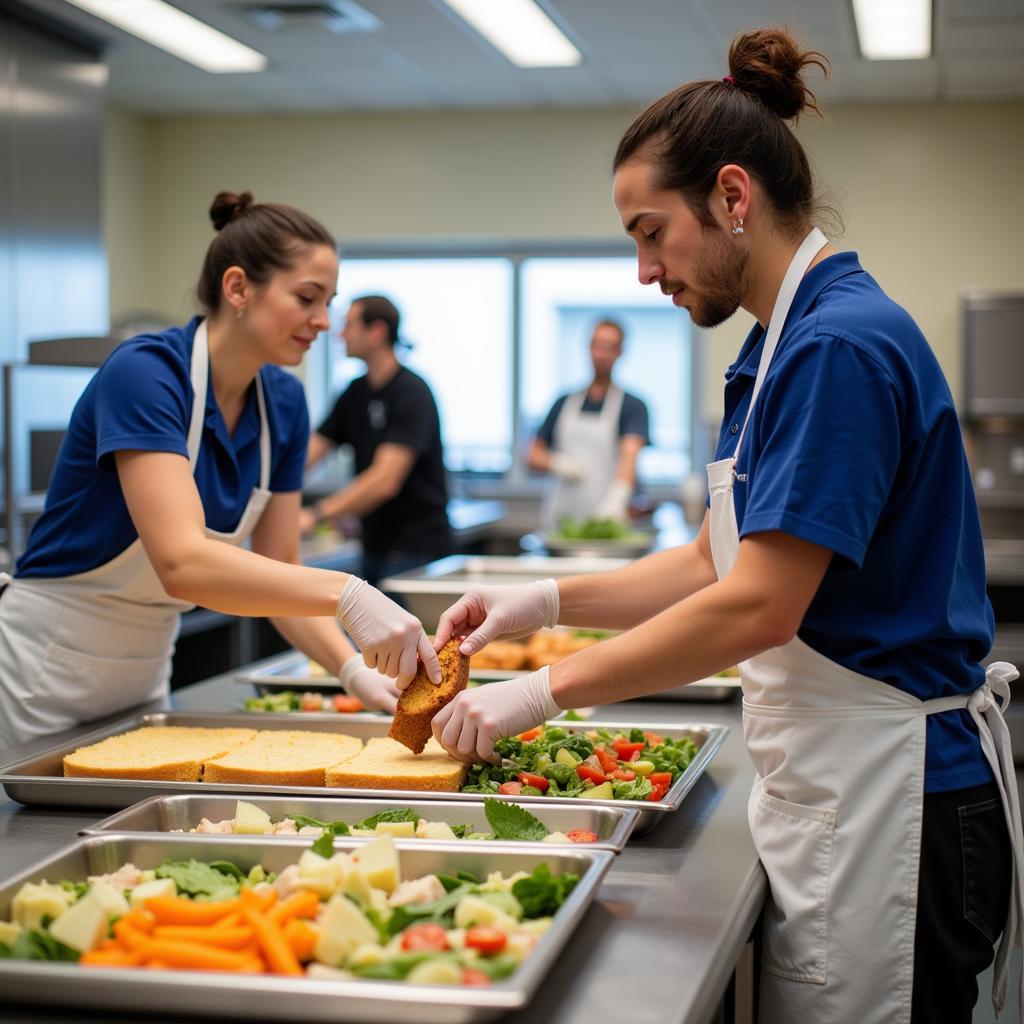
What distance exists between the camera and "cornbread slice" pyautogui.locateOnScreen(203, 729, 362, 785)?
169 centimetres

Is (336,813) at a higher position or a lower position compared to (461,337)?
lower

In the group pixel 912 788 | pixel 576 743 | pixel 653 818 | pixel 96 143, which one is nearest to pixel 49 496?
pixel 576 743

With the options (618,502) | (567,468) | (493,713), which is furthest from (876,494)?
(567,468)

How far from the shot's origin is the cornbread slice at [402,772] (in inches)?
65.0

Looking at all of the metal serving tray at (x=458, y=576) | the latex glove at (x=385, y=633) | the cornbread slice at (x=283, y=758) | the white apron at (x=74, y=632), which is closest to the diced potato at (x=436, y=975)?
the cornbread slice at (x=283, y=758)

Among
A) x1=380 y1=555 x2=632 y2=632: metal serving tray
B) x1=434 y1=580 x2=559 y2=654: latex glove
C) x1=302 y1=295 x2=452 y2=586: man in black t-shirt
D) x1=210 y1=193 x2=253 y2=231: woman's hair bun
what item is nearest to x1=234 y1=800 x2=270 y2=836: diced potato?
x1=434 y1=580 x2=559 y2=654: latex glove

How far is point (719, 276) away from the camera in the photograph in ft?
5.06

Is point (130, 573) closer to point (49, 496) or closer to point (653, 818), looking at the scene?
point (49, 496)

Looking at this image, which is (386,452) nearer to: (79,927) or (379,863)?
(379,863)

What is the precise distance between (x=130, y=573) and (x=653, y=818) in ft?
3.25

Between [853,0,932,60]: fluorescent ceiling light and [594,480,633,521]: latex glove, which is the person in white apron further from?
[853,0,932,60]: fluorescent ceiling light

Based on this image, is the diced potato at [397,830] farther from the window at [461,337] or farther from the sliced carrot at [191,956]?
the window at [461,337]

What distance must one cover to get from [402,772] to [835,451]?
72 centimetres

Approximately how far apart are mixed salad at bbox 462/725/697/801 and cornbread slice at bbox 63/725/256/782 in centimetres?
39
